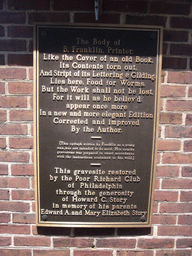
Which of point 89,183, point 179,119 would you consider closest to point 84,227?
point 89,183

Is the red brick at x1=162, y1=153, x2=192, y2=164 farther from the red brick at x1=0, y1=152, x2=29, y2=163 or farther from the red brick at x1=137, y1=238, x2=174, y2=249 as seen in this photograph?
the red brick at x1=0, y1=152, x2=29, y2=163

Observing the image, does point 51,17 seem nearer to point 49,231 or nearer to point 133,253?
point 49,231

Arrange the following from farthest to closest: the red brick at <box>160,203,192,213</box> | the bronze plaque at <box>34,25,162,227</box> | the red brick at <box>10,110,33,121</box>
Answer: the red brick at <box>160,203,192,213</box> → the red brick at <box>10,110,33,121</box> → the bronze plaque at <box>34,25,162,227</box>

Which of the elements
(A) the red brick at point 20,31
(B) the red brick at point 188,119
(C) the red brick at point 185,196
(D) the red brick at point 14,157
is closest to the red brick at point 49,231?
(D) the red brick at point 14,157

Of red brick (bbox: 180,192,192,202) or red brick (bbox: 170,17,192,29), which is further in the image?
red brick (bbox: 180,192,192,202)

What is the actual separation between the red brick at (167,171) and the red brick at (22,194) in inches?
48.5

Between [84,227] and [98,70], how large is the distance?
1.46m

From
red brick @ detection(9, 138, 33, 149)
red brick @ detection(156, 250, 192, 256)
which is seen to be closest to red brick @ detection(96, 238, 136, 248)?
red brick @ detection(156, 250, 192, 256)

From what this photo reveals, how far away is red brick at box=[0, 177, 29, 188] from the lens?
1819 millimetres

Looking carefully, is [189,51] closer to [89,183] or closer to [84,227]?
[89,183]

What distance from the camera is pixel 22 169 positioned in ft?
5.94

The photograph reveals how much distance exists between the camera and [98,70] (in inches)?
66.2

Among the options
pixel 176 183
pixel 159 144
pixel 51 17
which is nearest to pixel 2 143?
pixel 51 17

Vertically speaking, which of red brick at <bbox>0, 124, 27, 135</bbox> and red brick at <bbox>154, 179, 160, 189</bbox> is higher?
red brick at <bbox>0, 124, 27, 135</bbox>
